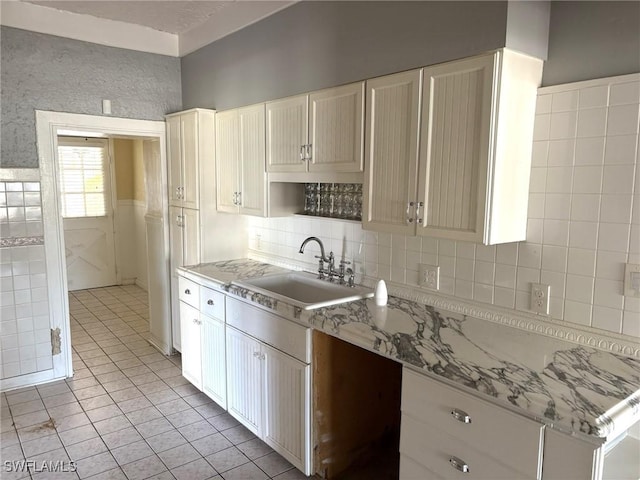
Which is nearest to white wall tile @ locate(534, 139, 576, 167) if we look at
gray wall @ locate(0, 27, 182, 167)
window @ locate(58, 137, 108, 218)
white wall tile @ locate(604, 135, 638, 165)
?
white wall tile @ locate(604, 135, 638, 165)

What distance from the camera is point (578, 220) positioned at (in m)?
1.79

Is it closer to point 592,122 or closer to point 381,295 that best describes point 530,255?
point 592,122

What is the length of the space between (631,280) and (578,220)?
289mm

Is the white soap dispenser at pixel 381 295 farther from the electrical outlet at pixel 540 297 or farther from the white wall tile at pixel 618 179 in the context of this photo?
the white wall tile at pixel 618 179

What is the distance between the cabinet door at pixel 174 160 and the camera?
141 inches

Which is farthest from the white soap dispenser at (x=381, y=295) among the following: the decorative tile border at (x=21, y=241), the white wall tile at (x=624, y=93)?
the decorative tile border at (x=21, y=241)

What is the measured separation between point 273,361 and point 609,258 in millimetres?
1626

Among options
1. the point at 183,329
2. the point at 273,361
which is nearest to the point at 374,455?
the point at 273,361

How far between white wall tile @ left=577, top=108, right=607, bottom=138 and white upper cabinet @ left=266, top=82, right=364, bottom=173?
943 millimetres

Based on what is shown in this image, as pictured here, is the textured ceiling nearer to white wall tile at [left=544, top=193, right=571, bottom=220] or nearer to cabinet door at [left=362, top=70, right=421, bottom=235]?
cabinet door at [left=362, top=70, right=421, bottom=235]

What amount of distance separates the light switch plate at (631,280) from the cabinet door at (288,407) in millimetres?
1386

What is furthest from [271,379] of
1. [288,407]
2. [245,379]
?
[245,379]

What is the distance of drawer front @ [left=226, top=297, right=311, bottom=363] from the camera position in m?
2.22

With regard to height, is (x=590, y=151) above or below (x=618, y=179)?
above
